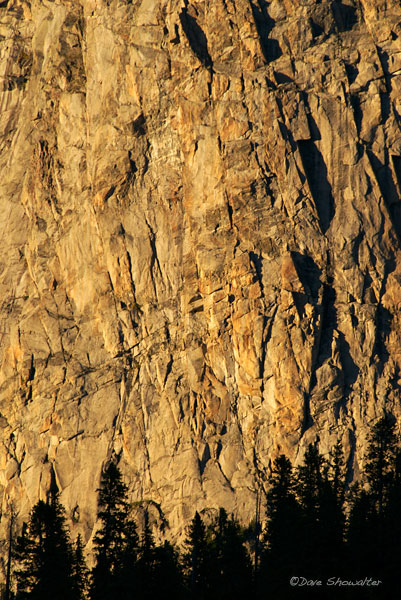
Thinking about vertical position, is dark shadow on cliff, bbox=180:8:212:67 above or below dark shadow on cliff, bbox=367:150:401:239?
above

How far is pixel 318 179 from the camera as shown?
136125mm

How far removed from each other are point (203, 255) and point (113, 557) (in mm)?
47754

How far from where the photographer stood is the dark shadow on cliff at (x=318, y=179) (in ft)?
443

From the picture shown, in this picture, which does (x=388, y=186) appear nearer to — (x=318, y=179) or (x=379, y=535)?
(x=318, y=179)

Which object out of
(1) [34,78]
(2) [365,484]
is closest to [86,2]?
(1) [34,78]

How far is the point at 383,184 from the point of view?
454ft

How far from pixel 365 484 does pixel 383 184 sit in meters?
35.9

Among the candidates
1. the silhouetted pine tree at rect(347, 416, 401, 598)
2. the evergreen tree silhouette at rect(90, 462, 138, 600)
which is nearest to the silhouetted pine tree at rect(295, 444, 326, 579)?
the silhouetted pine tree at rect(347, 416, 401, 598)

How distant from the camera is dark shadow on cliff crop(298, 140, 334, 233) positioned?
135 metres

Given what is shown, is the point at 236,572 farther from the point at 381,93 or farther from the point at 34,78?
the point at 34,78

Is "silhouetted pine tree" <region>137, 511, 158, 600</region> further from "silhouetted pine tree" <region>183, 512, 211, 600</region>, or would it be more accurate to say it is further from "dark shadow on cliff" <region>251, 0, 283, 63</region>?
"dark shadow on cliff" <region>251, 0, 283, 63</region>

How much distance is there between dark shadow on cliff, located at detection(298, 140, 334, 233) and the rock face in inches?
8.8

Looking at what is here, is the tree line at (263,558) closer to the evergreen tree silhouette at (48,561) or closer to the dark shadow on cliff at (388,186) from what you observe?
the evergreen tree silhouette at (48,561)

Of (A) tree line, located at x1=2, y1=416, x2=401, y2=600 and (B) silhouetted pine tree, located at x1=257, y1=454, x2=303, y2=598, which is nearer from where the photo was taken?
(A) tree line, located at x1=2, y1=416, x2=401, y2=600
